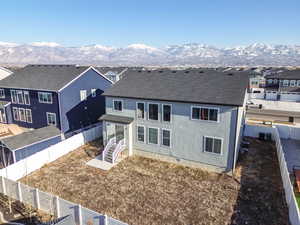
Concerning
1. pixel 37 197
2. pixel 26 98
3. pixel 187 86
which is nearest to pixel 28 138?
pixel 26 98

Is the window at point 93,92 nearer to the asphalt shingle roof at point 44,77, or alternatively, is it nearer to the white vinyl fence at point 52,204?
the asphalt shingle roof at point 44,77

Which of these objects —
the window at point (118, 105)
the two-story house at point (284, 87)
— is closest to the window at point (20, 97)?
the window at point (118, 105)

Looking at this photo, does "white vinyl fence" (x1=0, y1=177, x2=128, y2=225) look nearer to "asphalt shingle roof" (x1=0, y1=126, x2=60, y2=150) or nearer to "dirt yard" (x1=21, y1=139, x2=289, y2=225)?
"dirt yard" (x1=21, y1=139, x2=289, y2=225)

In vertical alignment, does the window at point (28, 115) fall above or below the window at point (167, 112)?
below

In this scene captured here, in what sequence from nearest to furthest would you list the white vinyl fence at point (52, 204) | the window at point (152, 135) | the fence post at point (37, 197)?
1. the white vinyl fence at point (52, 204)
2. the fence post at point (37, 197)
3. the window at point (152, 135)

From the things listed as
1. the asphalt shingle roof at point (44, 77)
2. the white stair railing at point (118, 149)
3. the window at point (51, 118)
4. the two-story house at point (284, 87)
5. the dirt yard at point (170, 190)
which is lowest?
the dirt yard at point (170, 190)

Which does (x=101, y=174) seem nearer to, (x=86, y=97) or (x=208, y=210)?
(x=208, y=210)
